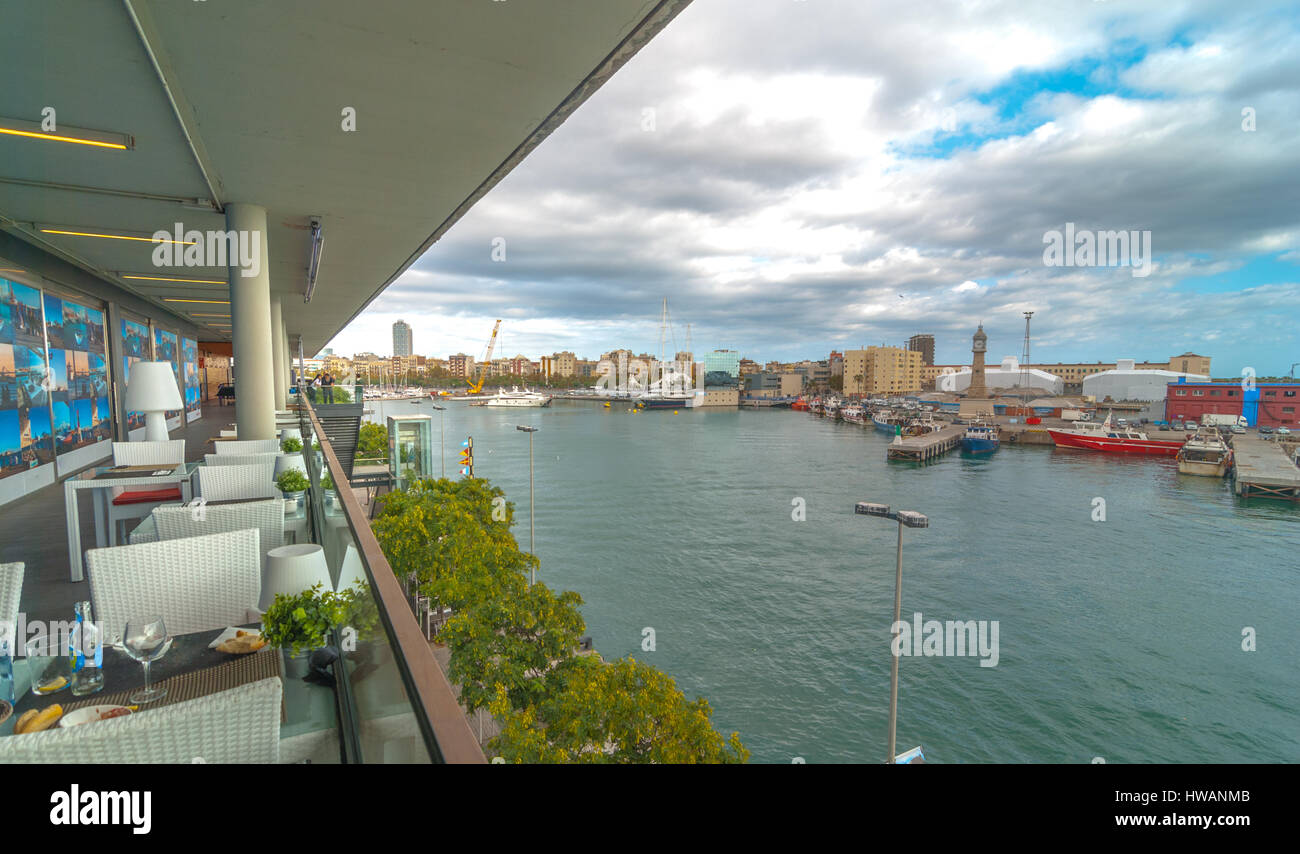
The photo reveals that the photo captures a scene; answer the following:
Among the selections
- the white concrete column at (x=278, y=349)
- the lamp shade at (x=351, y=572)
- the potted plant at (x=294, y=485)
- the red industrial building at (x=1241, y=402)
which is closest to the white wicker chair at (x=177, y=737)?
the lamp shade at (x=351, y=572)

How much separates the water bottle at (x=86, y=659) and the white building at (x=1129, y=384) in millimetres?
95571

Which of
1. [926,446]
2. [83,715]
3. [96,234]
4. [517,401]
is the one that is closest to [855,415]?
[926,446]

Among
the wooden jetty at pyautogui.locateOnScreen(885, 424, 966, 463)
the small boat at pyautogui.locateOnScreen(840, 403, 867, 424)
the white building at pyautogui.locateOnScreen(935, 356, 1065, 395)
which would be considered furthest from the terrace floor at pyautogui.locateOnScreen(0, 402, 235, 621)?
the white building at pyautogui.locateOnScreen(935, 356, 1065, 395)

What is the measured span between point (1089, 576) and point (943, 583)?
17.9 ft

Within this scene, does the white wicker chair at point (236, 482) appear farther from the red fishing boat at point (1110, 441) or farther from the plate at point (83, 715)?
the red fishing boat at point (1110, 441)

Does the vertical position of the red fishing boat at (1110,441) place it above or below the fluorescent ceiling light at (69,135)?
below

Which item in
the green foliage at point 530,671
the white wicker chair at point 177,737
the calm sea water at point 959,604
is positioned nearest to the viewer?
the white wicker chair at point 177,737

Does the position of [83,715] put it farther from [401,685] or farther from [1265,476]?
[1265,476]

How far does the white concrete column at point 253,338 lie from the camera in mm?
5879

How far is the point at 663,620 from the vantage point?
49.9 ft

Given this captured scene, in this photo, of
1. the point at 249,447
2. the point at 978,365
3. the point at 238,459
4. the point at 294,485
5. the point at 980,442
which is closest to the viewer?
the point at 294,485

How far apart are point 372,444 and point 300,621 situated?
1694 cm

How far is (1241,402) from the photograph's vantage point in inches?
2084
